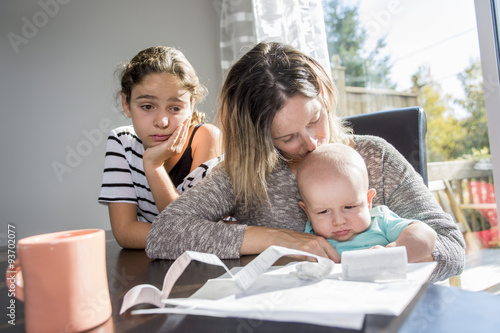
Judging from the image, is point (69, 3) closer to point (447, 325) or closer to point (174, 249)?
point (174, 249)

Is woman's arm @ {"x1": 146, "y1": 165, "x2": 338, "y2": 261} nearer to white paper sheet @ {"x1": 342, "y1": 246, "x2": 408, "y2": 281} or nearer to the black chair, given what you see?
white paper sheet @ {"x1": 342, "y1": 246, "x2": 408, "y2": 281}

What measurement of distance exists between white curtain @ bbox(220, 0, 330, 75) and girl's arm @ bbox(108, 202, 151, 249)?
1145 mm

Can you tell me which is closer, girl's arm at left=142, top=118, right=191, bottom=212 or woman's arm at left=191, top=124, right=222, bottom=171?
girl's arm at left=142, top=118, right=191, bottom=212

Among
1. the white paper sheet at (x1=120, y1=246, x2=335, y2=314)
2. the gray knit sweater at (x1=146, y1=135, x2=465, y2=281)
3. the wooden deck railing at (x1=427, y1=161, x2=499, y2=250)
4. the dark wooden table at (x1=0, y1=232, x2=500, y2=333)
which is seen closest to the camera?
the dark wooden table at (x1=0, y1=232, x2=500, y2=333)

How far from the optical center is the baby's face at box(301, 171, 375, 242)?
89 cm

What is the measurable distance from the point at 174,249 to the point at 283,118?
0.43 metres

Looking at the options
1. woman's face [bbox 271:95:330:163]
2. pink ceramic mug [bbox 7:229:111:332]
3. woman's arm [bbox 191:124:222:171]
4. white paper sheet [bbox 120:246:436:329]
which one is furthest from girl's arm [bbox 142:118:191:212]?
pink ceramic mug [bbox 7:229:111:332]

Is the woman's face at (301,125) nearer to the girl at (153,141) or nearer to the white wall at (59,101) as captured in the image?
the girl at (153,141)

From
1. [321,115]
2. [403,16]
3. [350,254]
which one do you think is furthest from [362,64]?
[350,254]

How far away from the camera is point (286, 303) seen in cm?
46

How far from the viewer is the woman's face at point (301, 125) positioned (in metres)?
1.03

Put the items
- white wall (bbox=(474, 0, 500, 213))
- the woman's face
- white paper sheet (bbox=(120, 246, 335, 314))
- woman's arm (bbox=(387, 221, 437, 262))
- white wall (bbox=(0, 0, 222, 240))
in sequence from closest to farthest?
white paper sheet (bbox=(120, 246, 335, 314)) < woman's arm (bbox=(387, 221, 437, 262)) < the woman's face < white wall (bbox=(474, 0, 500, 213)) < white wall (bbox=(0, 0, 222, 240))

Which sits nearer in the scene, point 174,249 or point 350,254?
point 350,254

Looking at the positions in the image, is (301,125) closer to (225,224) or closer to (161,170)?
(225,224)
